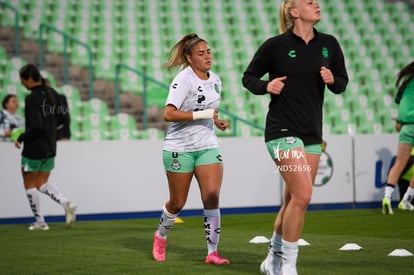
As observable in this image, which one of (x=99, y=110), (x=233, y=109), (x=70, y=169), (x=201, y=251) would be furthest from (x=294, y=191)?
(x=233, y=109)

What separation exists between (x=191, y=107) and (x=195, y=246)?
224cm

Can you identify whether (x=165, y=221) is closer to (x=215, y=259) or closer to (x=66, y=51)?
(x=215, y=259)

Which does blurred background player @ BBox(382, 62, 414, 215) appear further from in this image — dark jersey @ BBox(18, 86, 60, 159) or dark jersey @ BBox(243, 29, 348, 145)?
dark jersey @ BBox(243, 29, 348, 145)

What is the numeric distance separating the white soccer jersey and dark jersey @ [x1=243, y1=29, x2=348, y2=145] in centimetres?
157

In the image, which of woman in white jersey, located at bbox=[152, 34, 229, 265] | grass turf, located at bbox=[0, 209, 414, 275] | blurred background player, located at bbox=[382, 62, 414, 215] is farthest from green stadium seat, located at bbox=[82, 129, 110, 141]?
woman in white jersey, located at bbox=[152, 34, 229, 265]

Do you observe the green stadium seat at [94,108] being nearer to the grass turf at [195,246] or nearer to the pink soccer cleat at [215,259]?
the grass turf at [195,246]

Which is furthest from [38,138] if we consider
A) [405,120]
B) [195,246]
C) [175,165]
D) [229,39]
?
[229,39]

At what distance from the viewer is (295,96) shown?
6863 mm

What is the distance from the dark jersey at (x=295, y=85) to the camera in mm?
6859

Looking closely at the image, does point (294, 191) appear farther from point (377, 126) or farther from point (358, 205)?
point (377, 126)

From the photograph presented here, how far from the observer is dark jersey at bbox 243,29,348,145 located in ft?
22.5

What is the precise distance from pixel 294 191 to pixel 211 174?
1858mm

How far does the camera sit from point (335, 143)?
54.4 ft

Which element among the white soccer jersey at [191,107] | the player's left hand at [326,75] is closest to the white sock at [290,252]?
the player's left hand at [326,75]
